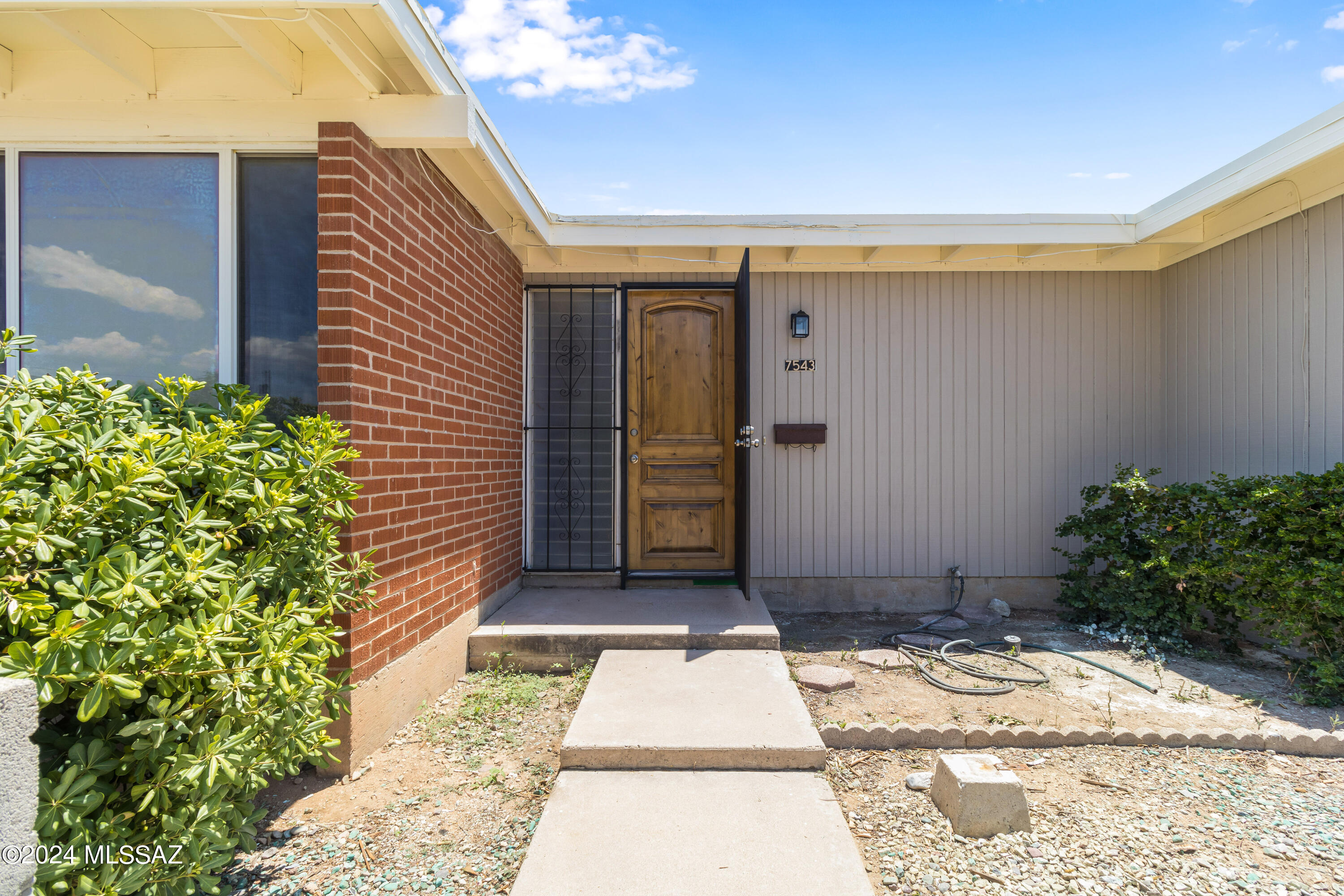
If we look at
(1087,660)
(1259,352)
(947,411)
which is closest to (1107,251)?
(1259,352)

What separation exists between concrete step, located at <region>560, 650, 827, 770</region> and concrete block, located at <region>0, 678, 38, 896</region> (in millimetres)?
1459

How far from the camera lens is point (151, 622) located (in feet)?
4.14

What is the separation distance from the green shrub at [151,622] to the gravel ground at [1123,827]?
1.79 meters

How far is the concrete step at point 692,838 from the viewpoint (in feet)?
5.30

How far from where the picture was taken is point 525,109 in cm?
402

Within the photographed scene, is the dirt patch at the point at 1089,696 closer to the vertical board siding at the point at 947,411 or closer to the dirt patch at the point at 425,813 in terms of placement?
the vertical board siding at the point at 947,411

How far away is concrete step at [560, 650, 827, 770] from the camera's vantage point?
2211 mm

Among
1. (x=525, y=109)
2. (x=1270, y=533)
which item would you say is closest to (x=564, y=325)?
(x=525, y=109)

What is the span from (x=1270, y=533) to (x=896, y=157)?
3.57m

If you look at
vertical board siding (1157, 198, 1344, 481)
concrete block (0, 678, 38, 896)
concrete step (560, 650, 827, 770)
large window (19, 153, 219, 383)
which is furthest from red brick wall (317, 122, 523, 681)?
vertical board siding (1157, 198, 1344, 481)

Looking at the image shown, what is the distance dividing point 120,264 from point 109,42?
0.79 m

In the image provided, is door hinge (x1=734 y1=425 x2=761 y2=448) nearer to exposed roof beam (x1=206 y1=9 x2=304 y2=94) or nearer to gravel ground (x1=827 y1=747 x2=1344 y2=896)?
gravel ground (x1=827 y1=747 x2=1344 y2=896)

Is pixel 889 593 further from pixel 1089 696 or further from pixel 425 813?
pixel 425 813

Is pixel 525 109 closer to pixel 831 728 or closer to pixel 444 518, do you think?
pixel 444 518
